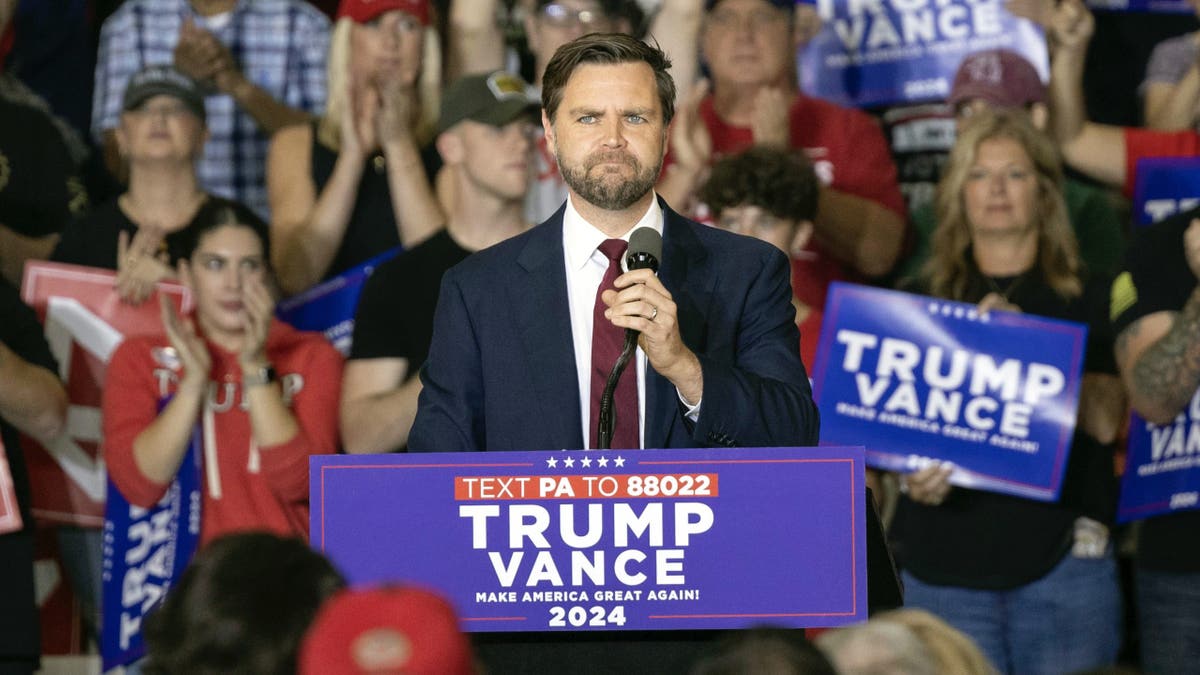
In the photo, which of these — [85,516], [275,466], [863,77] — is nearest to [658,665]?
[275,466]

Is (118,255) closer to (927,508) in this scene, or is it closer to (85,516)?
(85,516)

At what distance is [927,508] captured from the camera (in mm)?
5035

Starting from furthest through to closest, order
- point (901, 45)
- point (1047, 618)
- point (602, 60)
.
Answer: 1. point (901, 45)
2. point (1047, 618)
3. point (602, 60)

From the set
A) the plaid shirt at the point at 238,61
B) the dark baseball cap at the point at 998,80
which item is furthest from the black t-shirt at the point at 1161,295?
the plaid shirt at the point at 238,61

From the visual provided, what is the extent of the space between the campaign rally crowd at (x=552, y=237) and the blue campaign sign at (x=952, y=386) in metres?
0.11

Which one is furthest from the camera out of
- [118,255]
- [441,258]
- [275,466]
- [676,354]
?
[118,255]

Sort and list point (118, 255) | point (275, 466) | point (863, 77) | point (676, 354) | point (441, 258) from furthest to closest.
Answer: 1. point (863, 77)
2. point (118, 255)
3. point (441, 258)
4. point (275, 466)
5. point (676, 354)

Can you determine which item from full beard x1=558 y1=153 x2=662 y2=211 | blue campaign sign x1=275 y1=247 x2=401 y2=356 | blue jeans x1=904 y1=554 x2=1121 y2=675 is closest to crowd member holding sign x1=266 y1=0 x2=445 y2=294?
blue campaign sign x1=275 y1=247 x2=401 y2=356

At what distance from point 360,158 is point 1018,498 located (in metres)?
2.34

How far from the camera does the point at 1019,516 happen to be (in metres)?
4.95

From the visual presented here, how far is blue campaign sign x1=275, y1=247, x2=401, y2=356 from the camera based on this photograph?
18.1 feet

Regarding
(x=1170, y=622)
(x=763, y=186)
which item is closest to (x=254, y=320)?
(x=763, y=186)

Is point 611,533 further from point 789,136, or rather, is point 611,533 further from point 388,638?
point 789,136

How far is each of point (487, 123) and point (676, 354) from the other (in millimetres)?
2888
